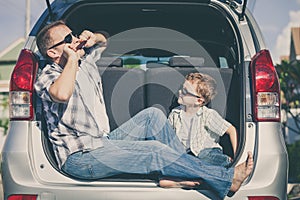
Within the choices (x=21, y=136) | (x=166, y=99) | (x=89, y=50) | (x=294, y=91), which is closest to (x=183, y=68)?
(x=166, y=99)

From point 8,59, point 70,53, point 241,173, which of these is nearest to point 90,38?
point 70,53

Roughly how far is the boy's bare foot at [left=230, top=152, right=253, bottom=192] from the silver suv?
31mm

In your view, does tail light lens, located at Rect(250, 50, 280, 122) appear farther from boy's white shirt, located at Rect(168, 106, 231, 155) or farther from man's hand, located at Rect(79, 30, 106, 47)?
man's hand, located at Rect(79, 30, 106, 47)

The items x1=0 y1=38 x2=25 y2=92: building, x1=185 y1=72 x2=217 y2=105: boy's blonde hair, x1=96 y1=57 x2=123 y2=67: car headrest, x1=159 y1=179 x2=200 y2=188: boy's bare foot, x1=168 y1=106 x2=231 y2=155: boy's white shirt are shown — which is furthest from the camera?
x1=0 y1=38 x2=25 y2=92: building

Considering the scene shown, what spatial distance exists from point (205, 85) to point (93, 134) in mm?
797

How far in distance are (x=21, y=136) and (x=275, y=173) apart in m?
1.42

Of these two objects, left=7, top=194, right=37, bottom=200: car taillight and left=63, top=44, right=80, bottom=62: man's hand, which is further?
left=63, top=44, right=80, bottom=62: man's hand

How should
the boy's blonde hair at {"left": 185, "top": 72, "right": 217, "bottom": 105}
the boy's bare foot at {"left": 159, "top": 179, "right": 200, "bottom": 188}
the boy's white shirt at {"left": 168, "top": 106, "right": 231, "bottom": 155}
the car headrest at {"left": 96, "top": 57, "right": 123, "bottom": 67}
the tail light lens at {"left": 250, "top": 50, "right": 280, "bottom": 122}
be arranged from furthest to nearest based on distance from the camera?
the car headrest at {"left": 96, "top": 57, "right": 123, "bottom": 67} → the boy's blonde hair at {"left": 185, "top": 72, "right": 217, "bottom": 105} → the boy's white shirt at {"left": 168, "top": 106, "right": 231, "bottom": 155} → the tail light lens at {"left": 250, "top": 50, "right": 280, "bottom": 122} → the boy's bare foot at {"left": 159, "top": 179, "right": 200, "bottom": 188}

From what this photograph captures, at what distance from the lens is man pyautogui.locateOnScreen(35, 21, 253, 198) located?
3.28 m

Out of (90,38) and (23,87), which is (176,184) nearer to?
(23,87)

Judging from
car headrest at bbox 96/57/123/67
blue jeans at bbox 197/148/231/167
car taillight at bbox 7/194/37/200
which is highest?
car headrest at bbox 96/57/123/67

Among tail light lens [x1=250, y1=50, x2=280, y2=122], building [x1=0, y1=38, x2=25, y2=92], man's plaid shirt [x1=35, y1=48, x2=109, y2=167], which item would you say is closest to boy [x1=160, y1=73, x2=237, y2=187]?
tail light lens [x1=250, y1=50, x2=280, y2=122]

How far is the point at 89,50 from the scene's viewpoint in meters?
3.95

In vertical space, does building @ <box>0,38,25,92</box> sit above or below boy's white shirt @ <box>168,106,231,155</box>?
above
